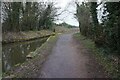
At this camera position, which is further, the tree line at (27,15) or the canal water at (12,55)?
the tree line at (27,15)

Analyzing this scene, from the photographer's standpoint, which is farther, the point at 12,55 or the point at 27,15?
the point at 27,15

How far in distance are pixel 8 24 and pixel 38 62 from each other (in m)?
18.9

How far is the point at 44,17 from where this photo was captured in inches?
1829

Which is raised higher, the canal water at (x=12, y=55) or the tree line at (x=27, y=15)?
A: the tree line at (x=27, y=15)

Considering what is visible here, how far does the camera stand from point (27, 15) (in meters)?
37.8

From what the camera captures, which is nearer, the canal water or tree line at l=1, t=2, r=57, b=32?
the canal water

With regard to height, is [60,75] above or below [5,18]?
below

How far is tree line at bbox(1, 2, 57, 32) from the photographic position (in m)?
29.8

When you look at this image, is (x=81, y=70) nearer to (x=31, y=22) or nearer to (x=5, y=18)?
Result: (x=5, y=18)

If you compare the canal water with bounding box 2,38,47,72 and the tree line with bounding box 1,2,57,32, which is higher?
the tree line with bounding box 1,2,57,32

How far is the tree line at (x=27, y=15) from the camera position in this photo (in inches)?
1171

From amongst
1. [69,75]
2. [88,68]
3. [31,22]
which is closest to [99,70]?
[88,68]

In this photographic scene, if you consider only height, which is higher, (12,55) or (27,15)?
(27,15)

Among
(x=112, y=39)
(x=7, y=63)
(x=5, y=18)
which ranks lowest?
(x=7, y=63)
